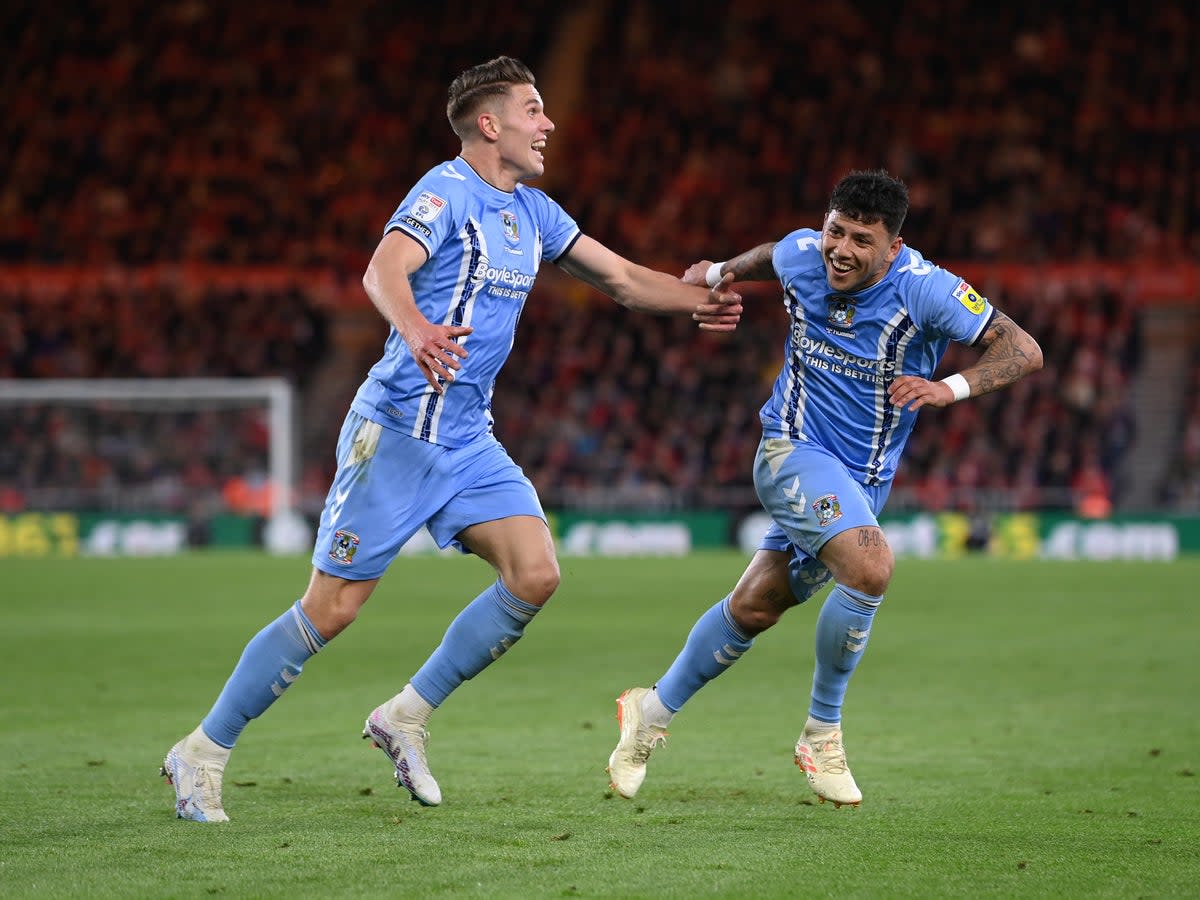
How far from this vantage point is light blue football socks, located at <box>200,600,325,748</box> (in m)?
5.94

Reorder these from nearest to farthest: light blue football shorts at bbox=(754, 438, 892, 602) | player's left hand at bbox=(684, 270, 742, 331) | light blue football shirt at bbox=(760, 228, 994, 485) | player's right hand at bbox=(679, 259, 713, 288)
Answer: light blue football shorts at bbox=(754, 438, 892, 602), light blue football shirt at bbox=(760, 228, 994, 485), player's left hand at bbox=(684, 270, 742, 331), player's right hand at bbox=(679, 259, 713, 288)

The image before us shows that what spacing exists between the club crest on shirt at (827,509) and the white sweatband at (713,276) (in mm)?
1062

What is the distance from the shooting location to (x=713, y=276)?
688 cm

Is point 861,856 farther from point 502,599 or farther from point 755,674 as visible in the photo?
point 755,674

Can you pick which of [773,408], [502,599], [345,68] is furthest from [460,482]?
[345,68]

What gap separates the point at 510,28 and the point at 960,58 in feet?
28.8

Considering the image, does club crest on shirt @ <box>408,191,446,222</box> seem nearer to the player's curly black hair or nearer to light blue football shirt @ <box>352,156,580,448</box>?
light blue football shirt @ <box>352,156,580,448</box>

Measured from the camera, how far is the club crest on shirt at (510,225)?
6152 millimetres

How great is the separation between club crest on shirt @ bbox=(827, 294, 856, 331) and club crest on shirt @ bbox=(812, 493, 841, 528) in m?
0.68

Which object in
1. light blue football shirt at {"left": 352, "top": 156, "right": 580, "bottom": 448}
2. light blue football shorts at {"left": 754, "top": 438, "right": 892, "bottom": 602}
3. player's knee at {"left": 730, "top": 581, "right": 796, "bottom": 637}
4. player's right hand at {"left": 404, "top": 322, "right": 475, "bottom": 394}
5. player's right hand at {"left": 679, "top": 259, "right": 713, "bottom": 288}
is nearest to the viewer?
player's right hand at {"left": 404, "top": 322, "right": 475, "bottom": 394}

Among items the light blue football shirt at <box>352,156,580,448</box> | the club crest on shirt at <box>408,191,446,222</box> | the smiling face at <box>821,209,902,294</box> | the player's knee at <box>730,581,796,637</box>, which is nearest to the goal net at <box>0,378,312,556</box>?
the player's knee at <box>730,581,796,637</box>

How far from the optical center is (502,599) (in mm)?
6141

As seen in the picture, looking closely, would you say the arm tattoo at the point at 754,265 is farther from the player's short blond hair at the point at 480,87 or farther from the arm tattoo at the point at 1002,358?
the player's short blond hair at the point at 480,87

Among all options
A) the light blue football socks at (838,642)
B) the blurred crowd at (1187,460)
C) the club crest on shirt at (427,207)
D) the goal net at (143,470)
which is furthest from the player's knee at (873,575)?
the goal net at (143,470)
